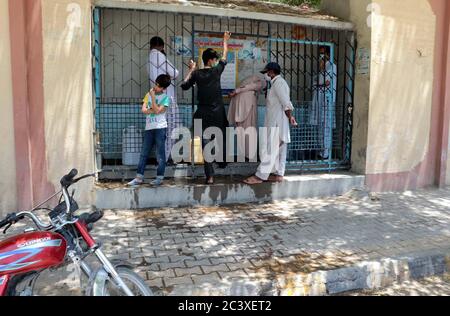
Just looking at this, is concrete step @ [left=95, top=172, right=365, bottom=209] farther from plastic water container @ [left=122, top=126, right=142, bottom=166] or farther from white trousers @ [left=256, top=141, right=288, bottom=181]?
plastic water container @ [left=122, top=126, right=142, bottom=166]

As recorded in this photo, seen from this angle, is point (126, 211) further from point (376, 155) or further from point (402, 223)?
point (376, 155)

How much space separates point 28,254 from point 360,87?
18.8 ft

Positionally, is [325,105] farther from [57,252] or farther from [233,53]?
[57,252]

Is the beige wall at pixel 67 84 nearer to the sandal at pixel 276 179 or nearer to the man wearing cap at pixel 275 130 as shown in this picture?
the man wearing cap at pixel 275 130

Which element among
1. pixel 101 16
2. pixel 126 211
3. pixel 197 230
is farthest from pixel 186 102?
pixel 197 230

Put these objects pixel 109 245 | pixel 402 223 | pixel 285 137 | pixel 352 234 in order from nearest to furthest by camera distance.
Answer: pixel 109 245
pixel 352 234
pixel 402 223
pixel 285 137

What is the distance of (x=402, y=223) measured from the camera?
5.52 m

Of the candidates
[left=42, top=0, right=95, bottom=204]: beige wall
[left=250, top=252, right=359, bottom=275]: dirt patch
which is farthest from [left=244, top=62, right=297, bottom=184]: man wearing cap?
[left=42, top=0, right=95, bottom=204]: beige wall

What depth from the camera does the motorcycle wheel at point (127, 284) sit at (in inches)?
108

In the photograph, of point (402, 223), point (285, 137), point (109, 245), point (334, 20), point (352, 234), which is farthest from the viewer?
point (334, 20)

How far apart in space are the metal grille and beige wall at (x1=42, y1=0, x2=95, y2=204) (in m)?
0.54

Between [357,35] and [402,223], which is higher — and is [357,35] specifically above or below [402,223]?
above

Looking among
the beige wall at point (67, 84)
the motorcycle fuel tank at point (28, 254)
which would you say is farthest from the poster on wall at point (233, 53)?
the motorcycle fuel tank at point (28, 254)
